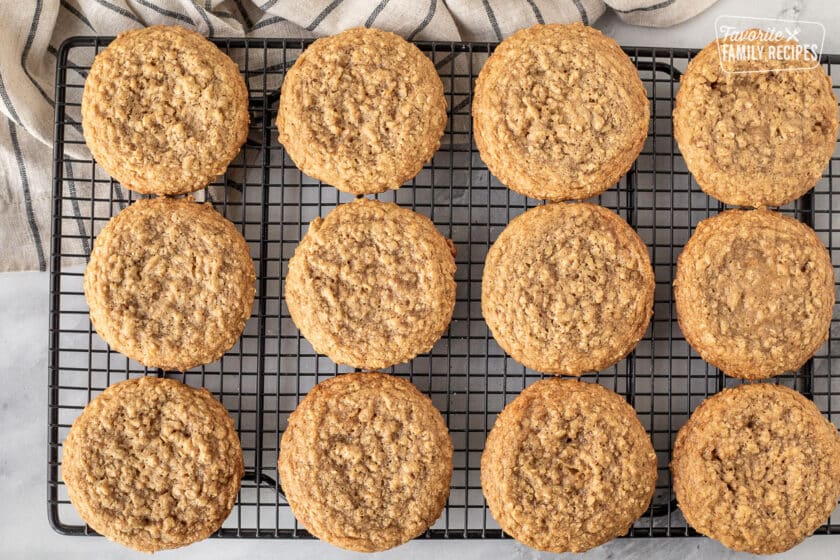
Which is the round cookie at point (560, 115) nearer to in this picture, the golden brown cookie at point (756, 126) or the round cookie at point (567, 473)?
the golden brown cookie at point (756, 126)

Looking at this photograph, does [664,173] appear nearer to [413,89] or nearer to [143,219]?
[413,89]

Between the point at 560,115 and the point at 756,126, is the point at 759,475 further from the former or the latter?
the point at 560,115

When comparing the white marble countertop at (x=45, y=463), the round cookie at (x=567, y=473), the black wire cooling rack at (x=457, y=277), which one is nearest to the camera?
the round cookie at (x=567, y=473)

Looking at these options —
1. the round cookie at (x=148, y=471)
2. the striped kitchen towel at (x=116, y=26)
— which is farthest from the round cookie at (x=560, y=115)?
the round cookie at (x=148, y=471)

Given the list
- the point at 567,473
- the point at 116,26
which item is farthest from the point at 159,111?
the point at 567,473

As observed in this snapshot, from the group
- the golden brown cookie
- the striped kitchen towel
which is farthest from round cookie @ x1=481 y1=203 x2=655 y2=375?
the striped kitchen towel
